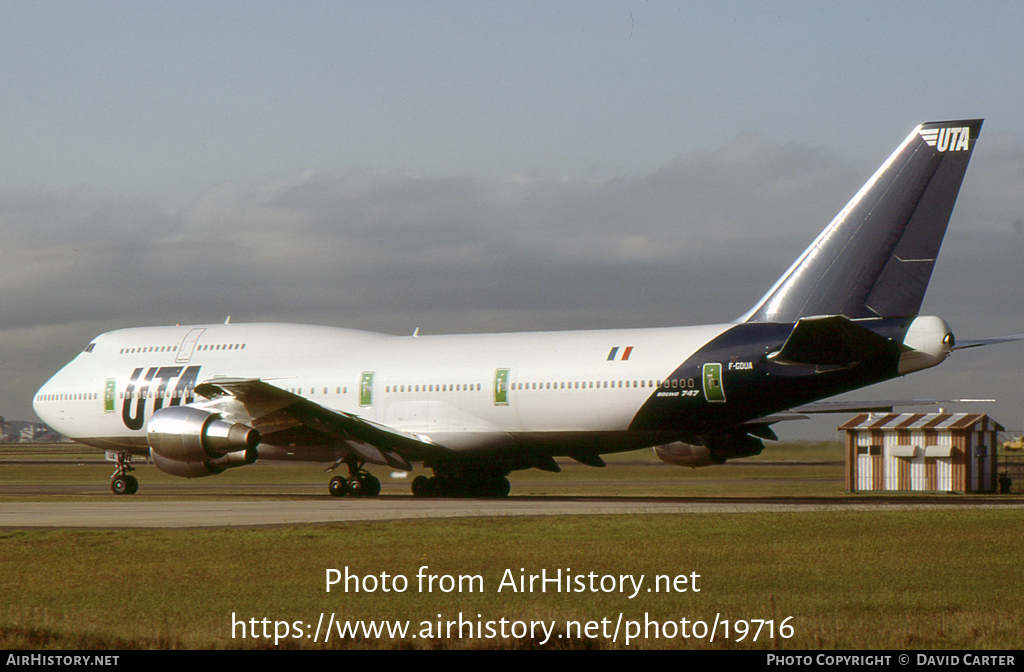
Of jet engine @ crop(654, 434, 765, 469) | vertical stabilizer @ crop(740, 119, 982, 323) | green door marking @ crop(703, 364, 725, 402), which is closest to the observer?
vertical stabilizer @ crop(740, 119, 982, 323)

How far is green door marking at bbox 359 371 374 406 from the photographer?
113ft

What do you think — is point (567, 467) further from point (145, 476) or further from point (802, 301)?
point (802, 301)

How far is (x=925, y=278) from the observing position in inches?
1099

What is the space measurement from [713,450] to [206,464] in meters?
14.0

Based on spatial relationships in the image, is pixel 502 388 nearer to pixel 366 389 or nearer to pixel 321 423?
pixel 366 389

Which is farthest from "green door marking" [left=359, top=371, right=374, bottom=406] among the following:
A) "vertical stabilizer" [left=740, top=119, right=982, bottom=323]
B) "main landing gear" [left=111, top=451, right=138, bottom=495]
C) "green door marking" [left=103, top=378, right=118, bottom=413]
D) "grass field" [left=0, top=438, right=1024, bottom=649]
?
"grass field" [left=0, top=438, right=1024, bottom=649]

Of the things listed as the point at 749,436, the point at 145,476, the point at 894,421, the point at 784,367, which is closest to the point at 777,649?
the point at 784,367

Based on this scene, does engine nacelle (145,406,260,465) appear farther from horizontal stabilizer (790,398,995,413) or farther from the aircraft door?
horizontal stabilizer (790,398,995,413)

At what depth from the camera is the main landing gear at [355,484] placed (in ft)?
112

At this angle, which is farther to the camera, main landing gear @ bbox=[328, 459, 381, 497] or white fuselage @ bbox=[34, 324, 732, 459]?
main landing gear @ bbox=[328, 459, 381, 497]

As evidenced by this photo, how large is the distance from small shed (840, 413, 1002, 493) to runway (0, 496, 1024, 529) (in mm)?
11917

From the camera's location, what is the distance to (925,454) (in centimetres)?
4231

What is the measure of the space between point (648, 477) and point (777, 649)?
37984mm
